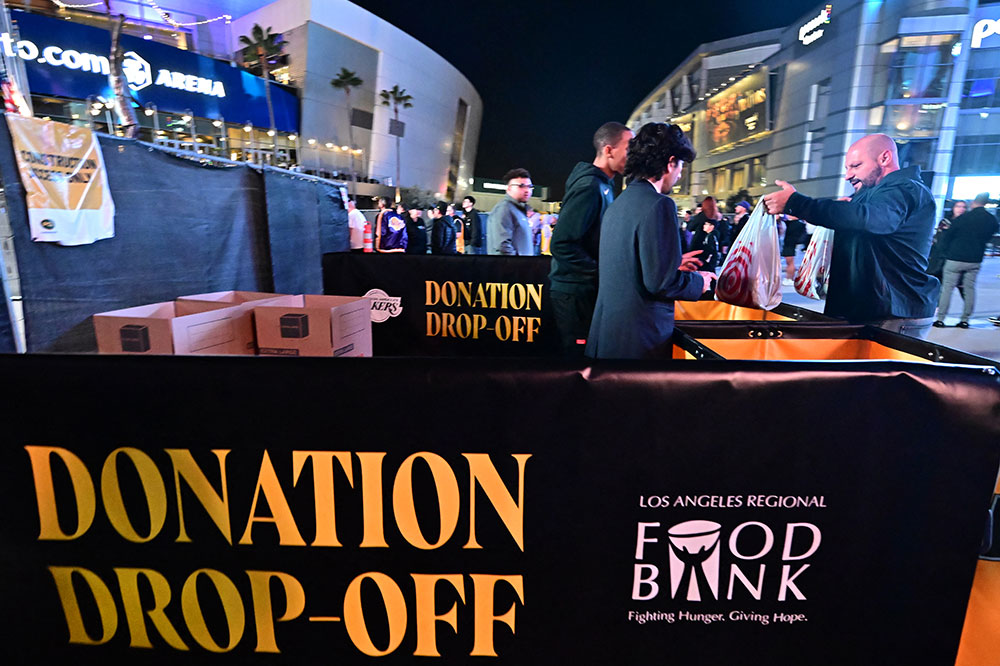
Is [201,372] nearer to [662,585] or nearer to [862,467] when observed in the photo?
[662,585]

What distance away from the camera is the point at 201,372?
4.02 feet

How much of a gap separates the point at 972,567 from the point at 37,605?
8.12 ft

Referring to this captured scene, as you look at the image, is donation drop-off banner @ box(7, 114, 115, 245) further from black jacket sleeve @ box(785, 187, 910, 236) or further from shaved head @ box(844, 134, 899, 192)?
shaved head @ box(844, 134, 899, 192)

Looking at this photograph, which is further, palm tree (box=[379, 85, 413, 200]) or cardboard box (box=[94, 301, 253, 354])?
palm tree (box=[379, 85, 413, 200])

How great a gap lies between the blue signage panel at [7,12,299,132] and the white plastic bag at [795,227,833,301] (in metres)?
18.5

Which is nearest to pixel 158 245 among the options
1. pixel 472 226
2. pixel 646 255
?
pixel 646 255

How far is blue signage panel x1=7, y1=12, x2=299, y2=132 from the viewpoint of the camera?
17922 millimetres

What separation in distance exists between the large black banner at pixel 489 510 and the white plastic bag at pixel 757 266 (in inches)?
55.5

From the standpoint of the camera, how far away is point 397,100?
131 feet

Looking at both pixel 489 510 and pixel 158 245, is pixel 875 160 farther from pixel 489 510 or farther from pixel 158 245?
pixel 158 245

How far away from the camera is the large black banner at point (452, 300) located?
4.82 m

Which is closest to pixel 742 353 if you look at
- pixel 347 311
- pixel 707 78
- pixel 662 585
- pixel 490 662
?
pixel 662 585

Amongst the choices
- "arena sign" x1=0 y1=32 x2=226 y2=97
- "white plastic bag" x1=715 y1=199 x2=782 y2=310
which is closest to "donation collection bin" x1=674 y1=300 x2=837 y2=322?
"white plastic bag" x1=715 y1=199 x2=782 y2=310

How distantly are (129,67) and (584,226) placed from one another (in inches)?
1011
